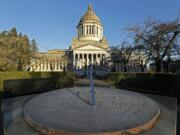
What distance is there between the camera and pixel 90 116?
5.25m

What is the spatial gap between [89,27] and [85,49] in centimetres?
1350

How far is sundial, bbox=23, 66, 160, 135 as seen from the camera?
4.60 meters

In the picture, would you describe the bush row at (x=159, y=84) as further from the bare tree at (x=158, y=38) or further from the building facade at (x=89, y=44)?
the building facade at (x=89, y=44)

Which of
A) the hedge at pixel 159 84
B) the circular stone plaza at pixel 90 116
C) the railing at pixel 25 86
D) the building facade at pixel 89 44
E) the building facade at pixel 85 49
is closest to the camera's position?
the circular stone plaza at pixel 90 116

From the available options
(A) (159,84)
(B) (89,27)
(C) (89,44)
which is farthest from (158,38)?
(B) (89,27)

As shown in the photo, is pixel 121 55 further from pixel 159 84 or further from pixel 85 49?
pixel 85 49

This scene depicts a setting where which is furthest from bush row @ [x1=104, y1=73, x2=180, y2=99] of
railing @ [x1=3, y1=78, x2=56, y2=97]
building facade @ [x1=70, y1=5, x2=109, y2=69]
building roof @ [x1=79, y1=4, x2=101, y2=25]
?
building roof @ [x1=79, y1=4, x2=101, y2=25]

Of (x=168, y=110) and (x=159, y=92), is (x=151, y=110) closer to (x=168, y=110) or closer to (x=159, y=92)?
(x=168, y=110)

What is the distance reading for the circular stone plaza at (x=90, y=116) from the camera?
4591 mm

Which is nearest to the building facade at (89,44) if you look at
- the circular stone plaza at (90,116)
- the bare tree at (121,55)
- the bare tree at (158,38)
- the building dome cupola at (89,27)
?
the building dome cupola at (89,27)

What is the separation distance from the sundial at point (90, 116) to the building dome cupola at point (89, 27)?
267ft

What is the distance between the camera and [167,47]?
729 inches

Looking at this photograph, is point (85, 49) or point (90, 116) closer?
point (90, 116)

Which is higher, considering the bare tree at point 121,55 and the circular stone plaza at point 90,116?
the bare tree at point 121,55
